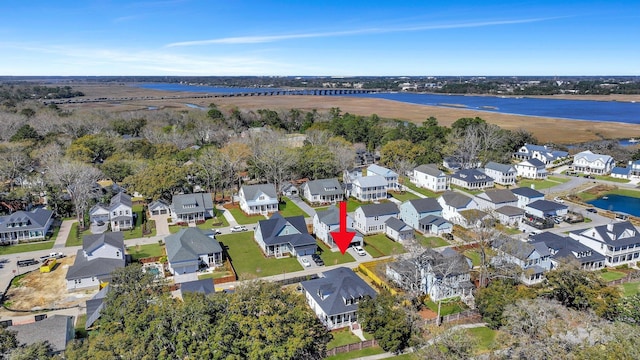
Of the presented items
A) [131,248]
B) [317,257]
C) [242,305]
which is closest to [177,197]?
[131,248]

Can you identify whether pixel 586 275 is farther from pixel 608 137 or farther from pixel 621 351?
pixel 608 137

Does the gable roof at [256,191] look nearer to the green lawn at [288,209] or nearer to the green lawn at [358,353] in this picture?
the green lawn at [288,209]

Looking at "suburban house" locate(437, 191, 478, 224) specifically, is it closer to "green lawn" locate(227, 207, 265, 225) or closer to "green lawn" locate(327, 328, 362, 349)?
"green lawn" locate(227, 207, 265, 225)

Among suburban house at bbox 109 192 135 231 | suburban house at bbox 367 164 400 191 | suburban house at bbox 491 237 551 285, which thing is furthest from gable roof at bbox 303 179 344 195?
suburban house at bbox 491 237 551 285

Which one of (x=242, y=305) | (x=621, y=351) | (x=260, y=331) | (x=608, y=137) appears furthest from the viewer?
(x=608, y=137)

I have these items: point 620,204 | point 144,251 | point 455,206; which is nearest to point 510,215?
point 455,206

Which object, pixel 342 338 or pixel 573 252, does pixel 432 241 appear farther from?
pixel 342 338
